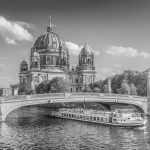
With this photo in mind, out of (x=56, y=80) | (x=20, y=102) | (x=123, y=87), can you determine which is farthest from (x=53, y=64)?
(x=20, y=102)

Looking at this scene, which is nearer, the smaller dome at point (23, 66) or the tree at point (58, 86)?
the tree at point (58, 86)

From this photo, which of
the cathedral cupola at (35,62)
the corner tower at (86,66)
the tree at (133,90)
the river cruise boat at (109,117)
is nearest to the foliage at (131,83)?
the tree at (133,90)

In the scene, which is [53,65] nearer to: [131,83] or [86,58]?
[86,58]

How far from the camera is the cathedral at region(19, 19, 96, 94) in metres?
160

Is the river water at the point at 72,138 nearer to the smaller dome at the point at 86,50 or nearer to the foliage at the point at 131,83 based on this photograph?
the foliage at the point at 131,83

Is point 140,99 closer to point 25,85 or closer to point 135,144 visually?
point 135,144

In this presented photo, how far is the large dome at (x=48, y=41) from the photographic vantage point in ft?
568

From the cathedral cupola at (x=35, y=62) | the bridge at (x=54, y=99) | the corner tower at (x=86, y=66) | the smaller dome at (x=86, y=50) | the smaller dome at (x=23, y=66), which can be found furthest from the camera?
the smaller dome at (x=23, y=66)

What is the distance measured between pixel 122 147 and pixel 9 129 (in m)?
19.4

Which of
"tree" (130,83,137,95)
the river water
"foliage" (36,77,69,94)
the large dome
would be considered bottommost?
the river water

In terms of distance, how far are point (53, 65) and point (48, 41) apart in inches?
514

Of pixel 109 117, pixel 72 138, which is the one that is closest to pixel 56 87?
pixel 109 117

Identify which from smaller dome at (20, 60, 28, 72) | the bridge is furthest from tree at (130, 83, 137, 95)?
smaller dome at (20, 60, 28, 72)

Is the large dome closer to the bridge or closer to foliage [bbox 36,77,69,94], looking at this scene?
foliage [bbox 36,77,69,94]
